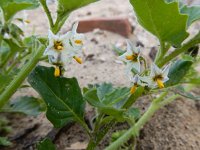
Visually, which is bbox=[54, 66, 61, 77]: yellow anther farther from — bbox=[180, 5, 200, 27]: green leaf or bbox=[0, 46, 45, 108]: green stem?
bbox=[180, 5, 200, 27]: green leaf

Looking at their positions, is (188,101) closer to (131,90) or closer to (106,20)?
(131,90)

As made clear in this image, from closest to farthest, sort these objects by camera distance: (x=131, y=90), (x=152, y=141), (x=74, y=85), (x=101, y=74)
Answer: (x=131, y=90)
(x=74, y=85)
(x=152, y=141)
(x=101, y=74)

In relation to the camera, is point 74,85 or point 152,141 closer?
point 74,85

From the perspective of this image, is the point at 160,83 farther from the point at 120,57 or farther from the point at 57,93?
the point at 57,93

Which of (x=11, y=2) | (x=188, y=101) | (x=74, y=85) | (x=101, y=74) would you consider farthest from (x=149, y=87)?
(x=101, y=74)

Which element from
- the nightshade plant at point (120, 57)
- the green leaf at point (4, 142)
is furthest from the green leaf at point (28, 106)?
the nightshade plant at point (120, 57)

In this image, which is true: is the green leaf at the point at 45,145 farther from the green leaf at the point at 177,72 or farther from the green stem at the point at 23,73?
the green leaf at the point at 177,72
